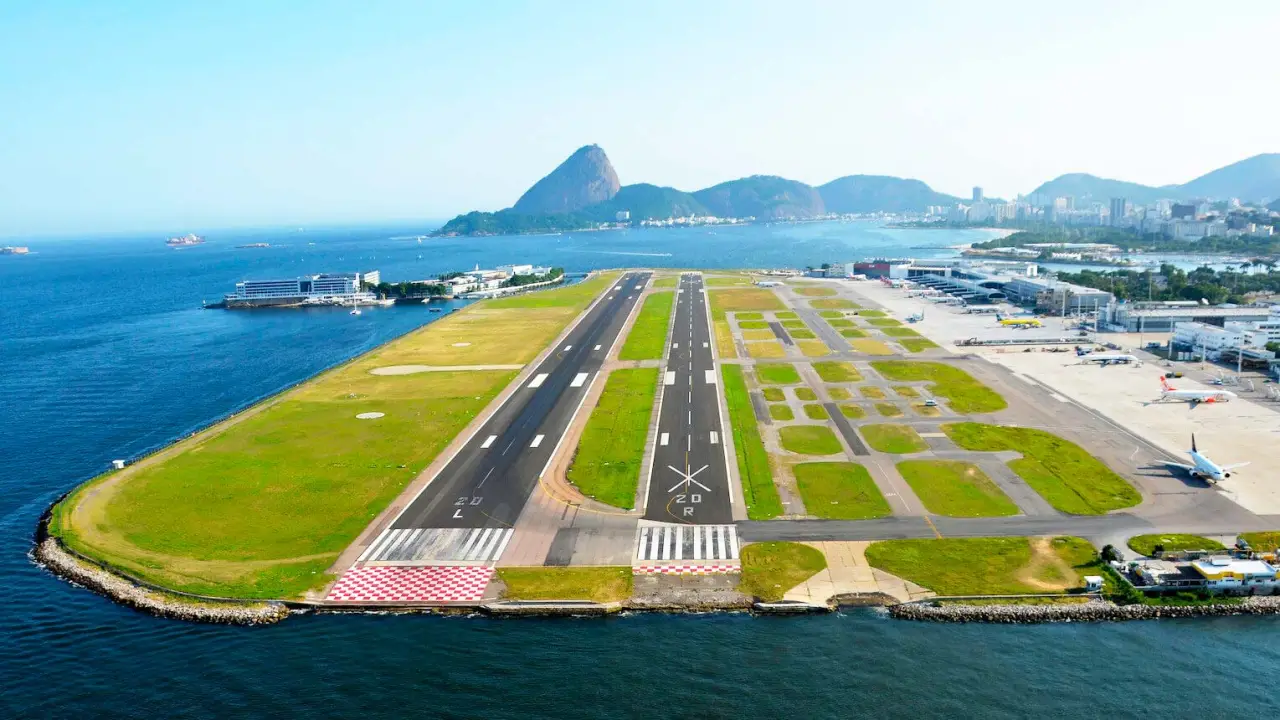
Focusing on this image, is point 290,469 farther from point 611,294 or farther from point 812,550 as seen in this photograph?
point 611,294

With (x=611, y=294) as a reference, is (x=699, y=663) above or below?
below

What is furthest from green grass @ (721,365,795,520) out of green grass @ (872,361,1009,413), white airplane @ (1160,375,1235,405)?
white airplane @ (1160,375,1235,405)

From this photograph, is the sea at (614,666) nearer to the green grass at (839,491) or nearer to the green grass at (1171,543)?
the green grass at (1171,543)

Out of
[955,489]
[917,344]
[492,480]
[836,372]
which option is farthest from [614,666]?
[917,344]

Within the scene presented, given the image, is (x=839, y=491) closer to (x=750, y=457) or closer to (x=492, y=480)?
(x=750, y=457)

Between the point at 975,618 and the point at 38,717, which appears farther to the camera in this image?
the point at 975,618

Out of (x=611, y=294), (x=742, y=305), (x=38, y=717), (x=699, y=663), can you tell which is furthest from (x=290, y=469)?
(x=611, y=294)

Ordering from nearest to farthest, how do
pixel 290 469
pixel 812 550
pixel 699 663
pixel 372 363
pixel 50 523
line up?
pixel 699 663 → pixel 812 550 → pixel 50 523 → pixel 290 469 → pixel 372 363
